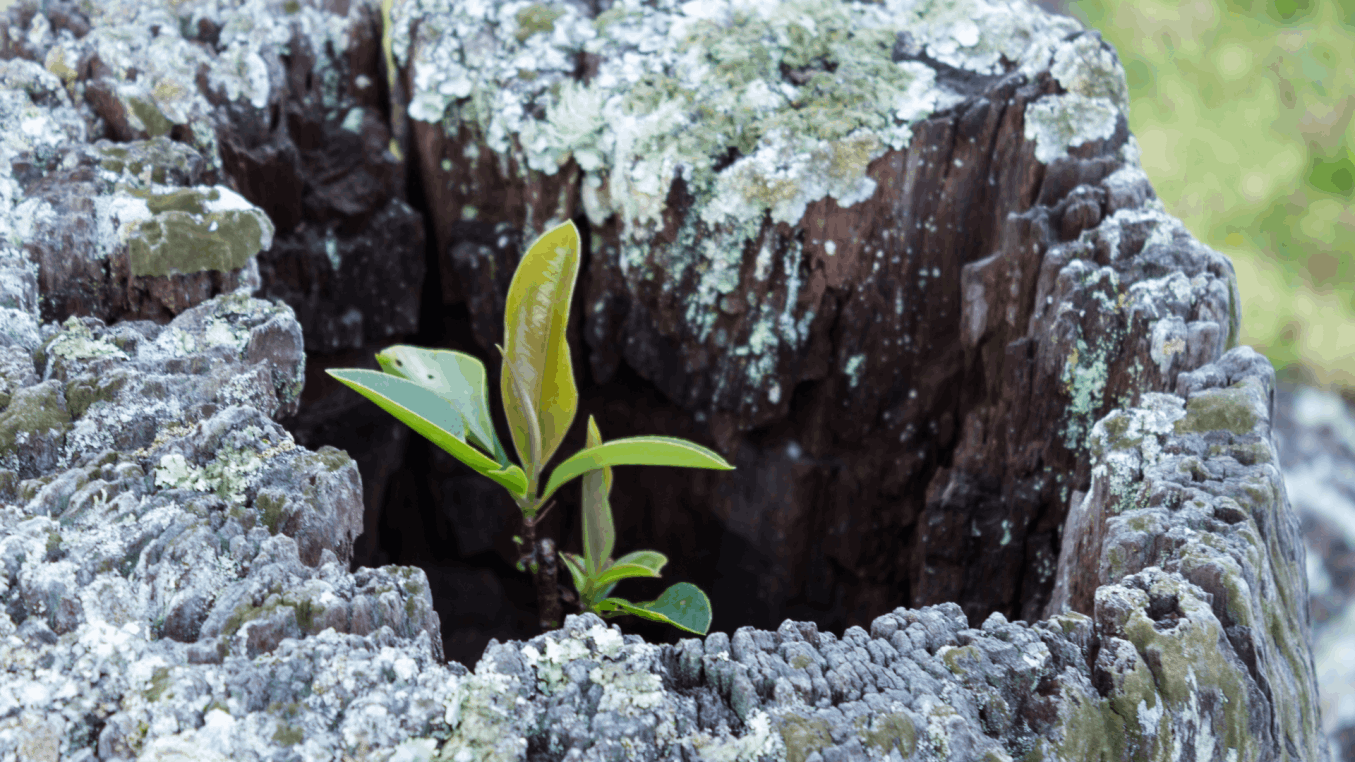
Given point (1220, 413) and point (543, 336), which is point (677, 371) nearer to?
point (543, 336)

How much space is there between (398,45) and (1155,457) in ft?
3.50

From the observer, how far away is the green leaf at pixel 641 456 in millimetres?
791

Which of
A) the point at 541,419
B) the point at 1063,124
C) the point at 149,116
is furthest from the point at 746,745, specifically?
the point at 149,116

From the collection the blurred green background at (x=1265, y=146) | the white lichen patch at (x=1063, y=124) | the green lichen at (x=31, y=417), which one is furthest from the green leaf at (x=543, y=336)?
the blurred green background at (x=1265, y=146)

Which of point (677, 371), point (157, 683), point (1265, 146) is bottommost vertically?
point (157, 683)

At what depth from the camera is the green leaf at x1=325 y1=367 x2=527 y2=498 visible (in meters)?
0.79

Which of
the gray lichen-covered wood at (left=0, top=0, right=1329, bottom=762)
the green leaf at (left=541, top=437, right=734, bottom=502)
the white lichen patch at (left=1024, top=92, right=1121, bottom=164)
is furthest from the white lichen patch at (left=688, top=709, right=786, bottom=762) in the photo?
the white lichen patch at (left=1024, top=92, right=1121, bottom=164)

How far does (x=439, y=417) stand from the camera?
86 centimetres

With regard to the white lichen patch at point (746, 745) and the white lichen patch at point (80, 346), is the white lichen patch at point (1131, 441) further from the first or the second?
the white lichen patch at point (80, 346)

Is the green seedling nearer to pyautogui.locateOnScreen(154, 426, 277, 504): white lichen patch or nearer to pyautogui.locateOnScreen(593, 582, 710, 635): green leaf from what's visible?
pyautogui.locateOnScreen(593, 582, 710, 635): green leaf

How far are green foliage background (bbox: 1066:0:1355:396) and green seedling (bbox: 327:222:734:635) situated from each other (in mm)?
1896

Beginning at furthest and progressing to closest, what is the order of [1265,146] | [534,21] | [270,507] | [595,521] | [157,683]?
[1265,146] → [534,21] → [595,521] → [270,507] → [157,683]

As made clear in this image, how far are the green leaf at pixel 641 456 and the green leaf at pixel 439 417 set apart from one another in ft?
0.16

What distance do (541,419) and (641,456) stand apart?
5.2 inches
